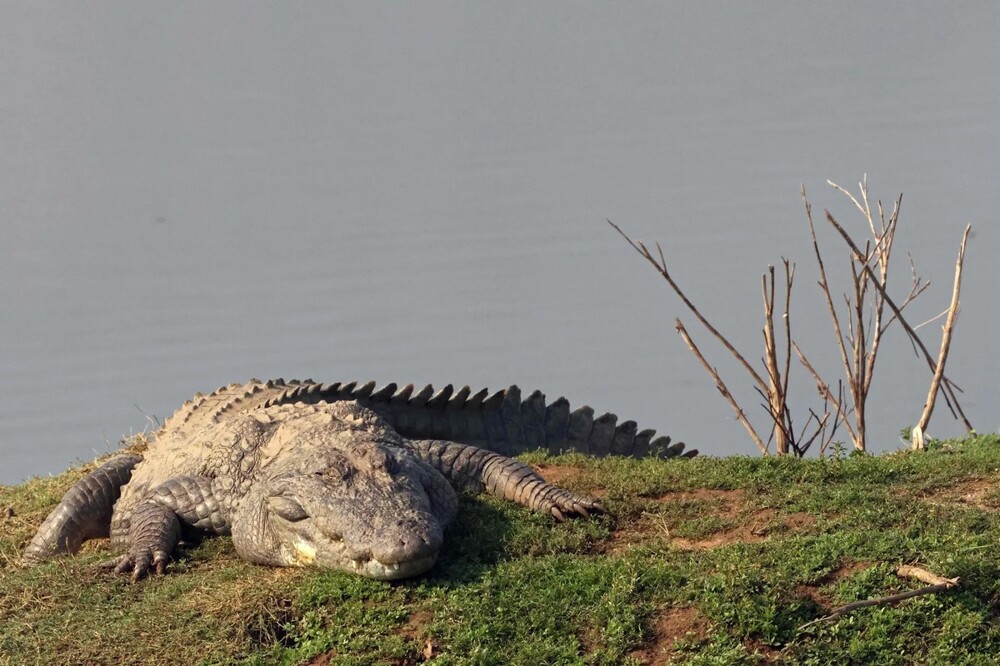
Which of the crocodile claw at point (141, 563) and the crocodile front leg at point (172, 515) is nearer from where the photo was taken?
the crocodile claw at point (141, 563)

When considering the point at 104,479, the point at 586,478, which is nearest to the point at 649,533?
the point at 586,478

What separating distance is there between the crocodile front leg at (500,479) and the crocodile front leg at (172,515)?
1096 millimetres

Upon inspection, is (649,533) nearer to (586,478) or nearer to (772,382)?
(586,478)

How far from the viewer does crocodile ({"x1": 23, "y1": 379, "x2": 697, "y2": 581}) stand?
6206 millimetres

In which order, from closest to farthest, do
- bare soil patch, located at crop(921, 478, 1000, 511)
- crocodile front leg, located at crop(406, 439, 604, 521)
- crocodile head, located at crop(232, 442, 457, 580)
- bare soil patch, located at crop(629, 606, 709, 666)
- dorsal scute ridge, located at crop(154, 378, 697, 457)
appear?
bare soil patch, located at crop(629, 606, 709, 666) → crocodile head, located at crop(232, 442, 457, 580) → bare soil patch, located at crop(921, 478, 1000, 511) → crocodile front leg, located at crop(406, 439, 604, 521) → dorsal scute ridge, located at crop(154, 378, 697, 457)

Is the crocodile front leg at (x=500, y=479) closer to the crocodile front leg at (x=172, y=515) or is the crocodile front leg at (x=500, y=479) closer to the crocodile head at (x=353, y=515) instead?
the crocodile head at (x=353, y=515)

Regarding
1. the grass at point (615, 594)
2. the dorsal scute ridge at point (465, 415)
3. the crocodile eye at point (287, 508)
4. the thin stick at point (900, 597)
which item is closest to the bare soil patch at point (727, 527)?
the grass at point (615, 594)

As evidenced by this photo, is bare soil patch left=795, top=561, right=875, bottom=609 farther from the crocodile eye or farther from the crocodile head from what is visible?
the crocodile eye

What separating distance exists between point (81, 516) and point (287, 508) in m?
2.02

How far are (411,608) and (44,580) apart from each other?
6.61 feet

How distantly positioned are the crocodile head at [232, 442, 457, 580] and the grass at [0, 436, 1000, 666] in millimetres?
112

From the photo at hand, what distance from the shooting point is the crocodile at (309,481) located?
6.21 meters

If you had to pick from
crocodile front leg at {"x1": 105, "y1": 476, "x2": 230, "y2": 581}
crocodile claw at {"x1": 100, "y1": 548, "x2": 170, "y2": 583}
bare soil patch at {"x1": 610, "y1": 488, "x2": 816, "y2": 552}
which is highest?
bare soil patch at {"x1": 610, "y1": 488, "x2": 816, "y2": 552}

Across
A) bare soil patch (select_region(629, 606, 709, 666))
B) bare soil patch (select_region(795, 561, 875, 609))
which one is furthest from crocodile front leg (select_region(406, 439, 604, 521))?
bare soil patch (select_region(795, 561, 875, 609))
